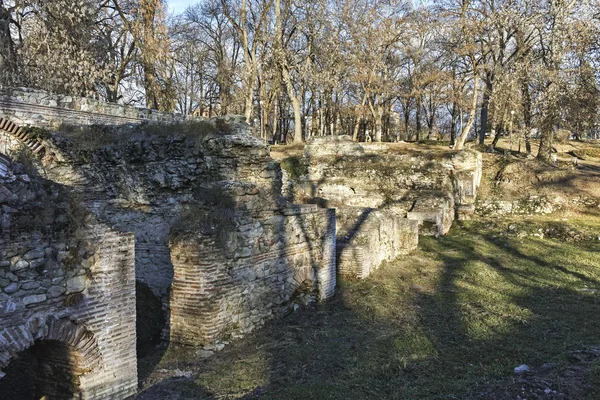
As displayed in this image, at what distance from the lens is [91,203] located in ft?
28.0

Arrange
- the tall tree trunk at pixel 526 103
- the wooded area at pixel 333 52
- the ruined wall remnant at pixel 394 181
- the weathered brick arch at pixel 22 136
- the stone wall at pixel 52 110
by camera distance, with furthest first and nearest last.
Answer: the tall tree trunk at pixel 526 103 < the wooded area at pixel 333 52 < the ruined wall remnant at pixel 394 181 < the stone wall at pixel 52 110 < the weathered brick arch at pixel 22 136

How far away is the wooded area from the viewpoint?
18531 millimetres

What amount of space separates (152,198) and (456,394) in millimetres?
5907

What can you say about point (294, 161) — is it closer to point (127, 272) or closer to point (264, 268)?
point (264, 268)

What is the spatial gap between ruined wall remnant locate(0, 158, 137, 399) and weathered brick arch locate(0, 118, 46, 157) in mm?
5758

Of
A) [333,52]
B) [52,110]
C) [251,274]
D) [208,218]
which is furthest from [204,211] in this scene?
[333,52]

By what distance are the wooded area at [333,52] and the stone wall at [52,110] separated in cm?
558

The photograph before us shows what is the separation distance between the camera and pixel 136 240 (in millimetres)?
7883

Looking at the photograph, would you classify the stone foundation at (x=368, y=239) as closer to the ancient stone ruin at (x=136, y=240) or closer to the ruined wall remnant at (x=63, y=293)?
the ancient stone ruin at (x=136, y=240)

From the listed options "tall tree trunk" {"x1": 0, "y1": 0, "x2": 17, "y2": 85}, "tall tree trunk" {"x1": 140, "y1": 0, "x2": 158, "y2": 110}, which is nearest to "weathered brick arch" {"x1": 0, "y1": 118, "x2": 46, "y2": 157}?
"tall tree trunk" {"x1": 0, "y1": 0, "x2": 17, "y2": 85}

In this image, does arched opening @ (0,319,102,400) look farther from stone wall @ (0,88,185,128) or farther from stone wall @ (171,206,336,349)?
stone wall @ (0,88,185,128)

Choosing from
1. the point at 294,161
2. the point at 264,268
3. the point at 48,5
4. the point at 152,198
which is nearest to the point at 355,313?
the point at 264,268

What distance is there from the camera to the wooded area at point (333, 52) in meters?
18.5

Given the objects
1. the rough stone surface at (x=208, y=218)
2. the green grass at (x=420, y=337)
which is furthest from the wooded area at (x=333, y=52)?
the green grass at (x=420, y=337)
